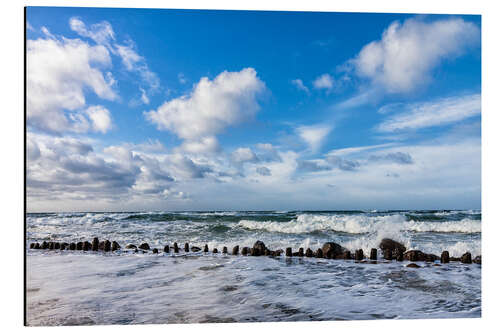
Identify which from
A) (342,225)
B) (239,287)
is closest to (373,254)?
(239,287)

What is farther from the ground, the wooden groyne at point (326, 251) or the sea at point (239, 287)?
the wooden groyne at point (326, 251)

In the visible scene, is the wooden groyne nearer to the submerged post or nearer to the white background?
the submerged post

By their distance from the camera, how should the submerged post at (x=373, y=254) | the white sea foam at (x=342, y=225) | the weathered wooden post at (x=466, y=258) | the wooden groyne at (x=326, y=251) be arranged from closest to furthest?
1. the weathered wooden post at (x=466, y=258)
2. the wooden groyne at (x=326, y=251)
3. the submerged post at (x=373, y=254)
4. the white sea foam at (x=342, y=225)

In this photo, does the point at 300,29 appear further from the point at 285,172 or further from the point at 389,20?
the point at 285,172

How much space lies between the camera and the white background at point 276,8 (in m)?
3.42

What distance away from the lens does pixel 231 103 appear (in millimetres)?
4527

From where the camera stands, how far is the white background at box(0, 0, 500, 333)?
342 cm

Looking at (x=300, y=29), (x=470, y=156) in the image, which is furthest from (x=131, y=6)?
(x=470, y=156)

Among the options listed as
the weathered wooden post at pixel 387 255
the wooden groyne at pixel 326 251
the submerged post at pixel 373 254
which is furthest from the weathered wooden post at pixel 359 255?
the weathered wooden post at pixel 387 255

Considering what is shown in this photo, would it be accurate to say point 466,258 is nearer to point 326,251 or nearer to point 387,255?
point 387,255

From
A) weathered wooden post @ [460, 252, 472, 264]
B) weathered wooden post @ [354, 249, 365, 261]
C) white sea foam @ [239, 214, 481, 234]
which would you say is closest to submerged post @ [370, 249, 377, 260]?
weathered wooden post @ [354, 249, 365, 261]

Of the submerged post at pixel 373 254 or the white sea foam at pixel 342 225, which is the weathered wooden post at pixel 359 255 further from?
the white sea foam at pixel 342 225

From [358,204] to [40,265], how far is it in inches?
192
